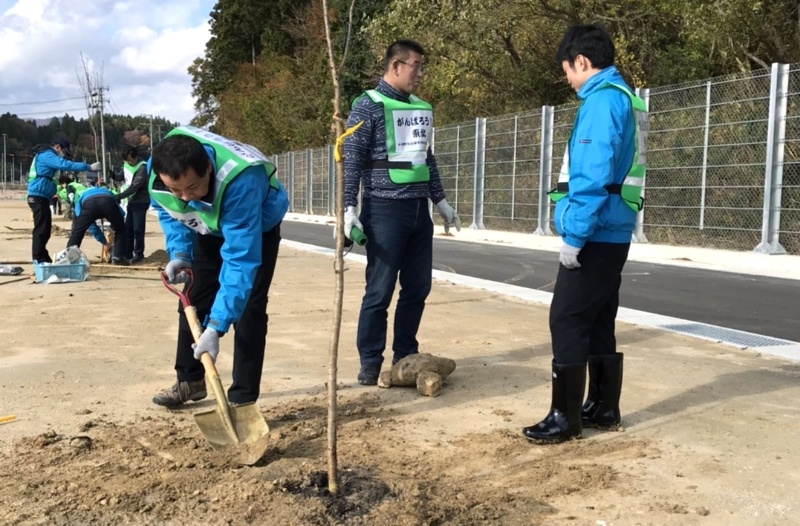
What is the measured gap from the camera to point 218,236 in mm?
3693

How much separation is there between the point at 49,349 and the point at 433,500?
144 inches

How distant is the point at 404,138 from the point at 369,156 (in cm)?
22

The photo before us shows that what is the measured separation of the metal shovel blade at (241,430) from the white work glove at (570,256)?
1.43m

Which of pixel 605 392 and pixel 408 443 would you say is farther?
pixel 605 392

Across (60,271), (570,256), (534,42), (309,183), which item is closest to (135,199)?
(60,271)

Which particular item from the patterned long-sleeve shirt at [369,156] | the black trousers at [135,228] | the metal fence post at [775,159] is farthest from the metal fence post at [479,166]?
the patterned long-sleeve shirt at [369,156]

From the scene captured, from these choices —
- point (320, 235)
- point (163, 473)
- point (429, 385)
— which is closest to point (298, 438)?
point (163, 473)

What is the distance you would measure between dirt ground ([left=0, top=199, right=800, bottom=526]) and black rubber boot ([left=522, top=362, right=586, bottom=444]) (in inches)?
2.5

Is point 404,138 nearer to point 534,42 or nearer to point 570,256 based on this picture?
point 570,256

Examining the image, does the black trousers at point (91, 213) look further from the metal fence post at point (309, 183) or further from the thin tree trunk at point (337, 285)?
the metal fence post at point (309, 183)

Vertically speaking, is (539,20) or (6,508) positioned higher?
(539,20)

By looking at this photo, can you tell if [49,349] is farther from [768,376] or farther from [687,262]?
[687,262]

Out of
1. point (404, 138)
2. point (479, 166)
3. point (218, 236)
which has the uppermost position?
point (479, 166)

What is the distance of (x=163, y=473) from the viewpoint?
9.57ft
